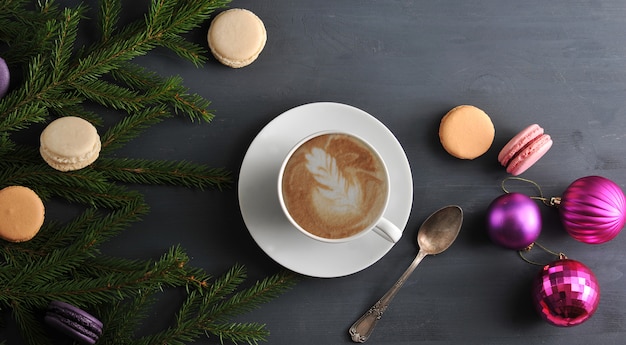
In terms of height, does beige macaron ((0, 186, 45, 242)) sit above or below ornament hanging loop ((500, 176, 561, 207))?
below

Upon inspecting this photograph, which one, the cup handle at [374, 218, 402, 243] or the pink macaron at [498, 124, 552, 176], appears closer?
the cup handle at [374, 218, 402, 243]

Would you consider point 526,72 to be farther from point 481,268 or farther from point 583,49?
point 481,268

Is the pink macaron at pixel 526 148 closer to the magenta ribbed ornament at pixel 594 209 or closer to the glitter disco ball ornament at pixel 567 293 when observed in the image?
the magenta ribbed ornament at pixel 594 209

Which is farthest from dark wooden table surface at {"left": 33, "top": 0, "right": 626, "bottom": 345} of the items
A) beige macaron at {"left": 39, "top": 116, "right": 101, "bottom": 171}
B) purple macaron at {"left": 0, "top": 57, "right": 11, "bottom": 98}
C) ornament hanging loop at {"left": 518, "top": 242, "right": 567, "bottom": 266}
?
purple macaron at {"left": 0, "top": 57, "right": 11, "bottom": 98}

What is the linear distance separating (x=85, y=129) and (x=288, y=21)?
443mm

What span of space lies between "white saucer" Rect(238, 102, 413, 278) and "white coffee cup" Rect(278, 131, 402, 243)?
0.09 metres

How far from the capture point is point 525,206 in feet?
4.47

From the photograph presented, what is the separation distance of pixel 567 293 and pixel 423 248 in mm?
272

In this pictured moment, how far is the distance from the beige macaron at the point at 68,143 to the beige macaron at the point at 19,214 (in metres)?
0.07

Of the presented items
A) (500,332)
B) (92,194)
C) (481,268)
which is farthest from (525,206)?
(92,194)

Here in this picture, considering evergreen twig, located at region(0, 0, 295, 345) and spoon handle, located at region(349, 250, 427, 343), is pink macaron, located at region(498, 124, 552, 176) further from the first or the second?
evergreen twig, located at region(0, 0, 295, 345)

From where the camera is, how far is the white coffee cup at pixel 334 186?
49.3 inches

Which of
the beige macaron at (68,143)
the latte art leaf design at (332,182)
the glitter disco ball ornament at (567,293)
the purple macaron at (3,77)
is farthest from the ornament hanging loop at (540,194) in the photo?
the purple macaron at (3,77)

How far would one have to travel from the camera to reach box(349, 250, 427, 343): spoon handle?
Result: 1392 millimetres
